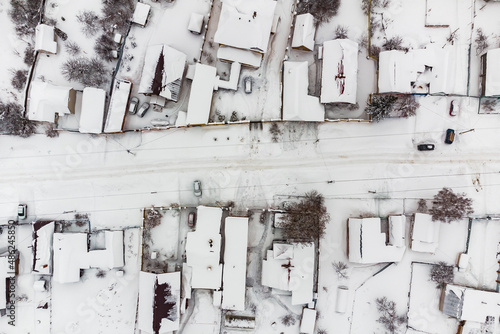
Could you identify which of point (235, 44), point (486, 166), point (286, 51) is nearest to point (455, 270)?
point (486, 166)

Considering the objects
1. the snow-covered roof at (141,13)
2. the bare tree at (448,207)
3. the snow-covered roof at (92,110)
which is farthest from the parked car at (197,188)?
the bare tree at (448,207)

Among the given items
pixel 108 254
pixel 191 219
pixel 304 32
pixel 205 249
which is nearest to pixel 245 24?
pixel 304 32

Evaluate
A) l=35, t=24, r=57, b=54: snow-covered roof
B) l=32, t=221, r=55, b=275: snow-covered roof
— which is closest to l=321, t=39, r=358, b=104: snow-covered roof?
l=35, t=24, r=57, b=54: snow-covered roof

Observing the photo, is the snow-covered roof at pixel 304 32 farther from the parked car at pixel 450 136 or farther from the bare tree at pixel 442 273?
the bare tree at pixel 442 273

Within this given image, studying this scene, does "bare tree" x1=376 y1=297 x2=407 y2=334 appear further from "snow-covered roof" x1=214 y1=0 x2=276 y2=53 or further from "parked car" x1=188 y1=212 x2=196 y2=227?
"snow-covered roof" x1=214 y1=0 x2=276 y2=53

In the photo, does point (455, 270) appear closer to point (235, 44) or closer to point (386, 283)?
point (386, 283)

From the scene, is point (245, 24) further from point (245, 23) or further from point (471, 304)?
point (471, 304)
